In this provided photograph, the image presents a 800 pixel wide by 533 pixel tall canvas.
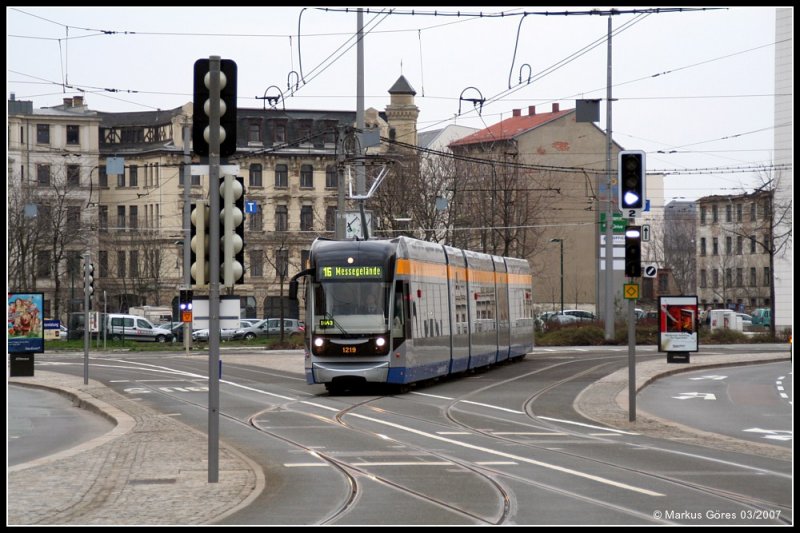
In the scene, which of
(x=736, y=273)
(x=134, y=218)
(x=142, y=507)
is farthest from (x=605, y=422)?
(x=736, y=273)

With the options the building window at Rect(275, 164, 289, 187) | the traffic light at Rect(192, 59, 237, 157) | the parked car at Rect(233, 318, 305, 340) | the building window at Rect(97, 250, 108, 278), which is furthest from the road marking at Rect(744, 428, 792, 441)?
the building window at Rect(275, 164, 289, 187)

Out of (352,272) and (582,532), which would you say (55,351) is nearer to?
(352,272)

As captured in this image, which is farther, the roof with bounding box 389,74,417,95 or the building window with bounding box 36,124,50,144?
the roof with bounding box 389,74,417,95

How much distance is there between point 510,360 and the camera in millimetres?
45906

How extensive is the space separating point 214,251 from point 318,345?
1571 cm

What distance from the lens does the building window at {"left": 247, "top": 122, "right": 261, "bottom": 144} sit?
99.9 m

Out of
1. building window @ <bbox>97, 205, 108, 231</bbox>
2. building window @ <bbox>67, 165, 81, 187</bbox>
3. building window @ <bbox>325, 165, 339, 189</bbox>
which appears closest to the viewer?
building window @ <bbox>67, 165, 81, 187</bbox>

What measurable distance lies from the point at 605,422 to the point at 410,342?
25.7 feet

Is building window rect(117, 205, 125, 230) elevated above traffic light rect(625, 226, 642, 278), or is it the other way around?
building window rect(117, 205, 125, 230)

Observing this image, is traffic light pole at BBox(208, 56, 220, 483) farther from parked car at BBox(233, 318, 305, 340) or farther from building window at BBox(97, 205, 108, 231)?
building window at BBox(97, 205, 108, 231)

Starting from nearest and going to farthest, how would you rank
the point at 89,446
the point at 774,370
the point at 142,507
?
the point at 142,507, the point at 89,446, the point at 774,370

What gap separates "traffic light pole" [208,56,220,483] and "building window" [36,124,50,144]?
8735 centimetres

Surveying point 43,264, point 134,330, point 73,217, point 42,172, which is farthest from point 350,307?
point 42,172

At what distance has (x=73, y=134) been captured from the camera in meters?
98.8
